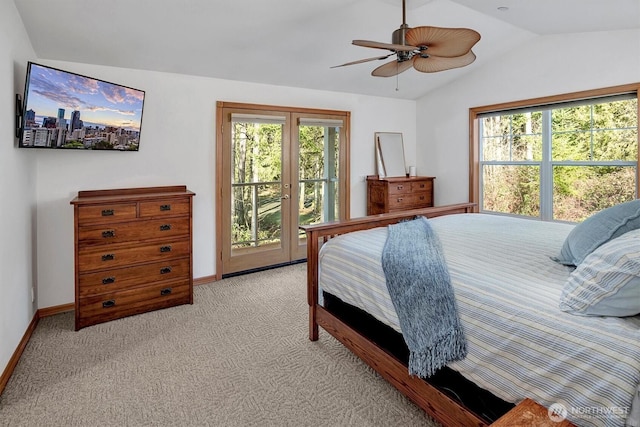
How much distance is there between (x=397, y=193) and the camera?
507 centimetres

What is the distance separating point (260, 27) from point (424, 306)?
107 inches

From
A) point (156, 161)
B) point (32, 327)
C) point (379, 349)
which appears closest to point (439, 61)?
point (379, 349)

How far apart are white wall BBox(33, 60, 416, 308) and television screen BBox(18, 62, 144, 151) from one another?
10.2 inches

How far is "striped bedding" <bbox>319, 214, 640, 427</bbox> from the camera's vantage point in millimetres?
1112

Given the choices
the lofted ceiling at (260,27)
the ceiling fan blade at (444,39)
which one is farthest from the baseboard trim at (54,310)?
the ceiling fan blade at (444,39)

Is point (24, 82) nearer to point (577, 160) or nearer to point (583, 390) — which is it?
point (583, 390)

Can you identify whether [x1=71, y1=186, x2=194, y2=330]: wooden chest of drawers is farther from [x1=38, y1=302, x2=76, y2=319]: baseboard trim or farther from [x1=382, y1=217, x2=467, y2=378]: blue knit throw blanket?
[x1=382, y1=217, x2=467, y2=378]: blue knit throw blanket

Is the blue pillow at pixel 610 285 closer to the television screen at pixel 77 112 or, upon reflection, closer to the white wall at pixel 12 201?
the white wall at pixel 12 201

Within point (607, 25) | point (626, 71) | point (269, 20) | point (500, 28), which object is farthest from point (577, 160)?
point (269, 20)

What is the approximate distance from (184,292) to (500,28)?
4.22 metres

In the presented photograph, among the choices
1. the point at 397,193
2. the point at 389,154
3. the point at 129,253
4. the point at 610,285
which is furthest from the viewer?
the point at 389,154

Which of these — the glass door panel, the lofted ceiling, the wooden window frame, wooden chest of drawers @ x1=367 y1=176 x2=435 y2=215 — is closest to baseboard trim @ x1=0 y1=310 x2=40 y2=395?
the glass door panel

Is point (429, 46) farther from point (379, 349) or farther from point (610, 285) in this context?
point (379, 349)

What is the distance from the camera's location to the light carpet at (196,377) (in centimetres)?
192
